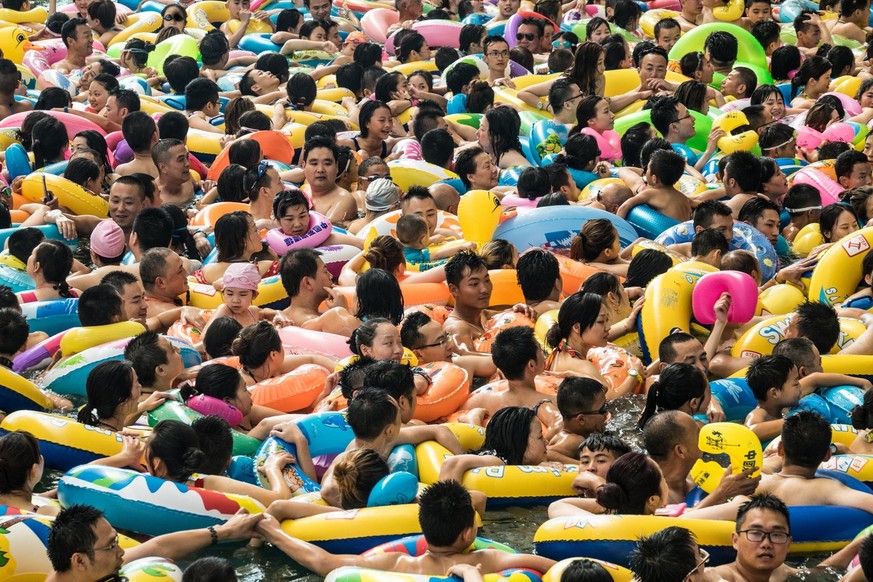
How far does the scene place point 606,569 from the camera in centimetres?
635

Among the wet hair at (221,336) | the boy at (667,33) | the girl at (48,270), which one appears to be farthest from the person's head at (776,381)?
the boy at (667,33)

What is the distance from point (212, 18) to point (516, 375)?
11680mm

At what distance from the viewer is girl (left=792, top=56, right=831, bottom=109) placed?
14531mm

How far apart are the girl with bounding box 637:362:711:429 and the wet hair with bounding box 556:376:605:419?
328 millimetres

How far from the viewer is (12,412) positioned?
27.7ft

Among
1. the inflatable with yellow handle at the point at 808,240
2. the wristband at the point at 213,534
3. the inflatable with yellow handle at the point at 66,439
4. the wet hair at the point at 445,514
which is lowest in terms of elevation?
the inflatable with yellow handle at the point at 66,439

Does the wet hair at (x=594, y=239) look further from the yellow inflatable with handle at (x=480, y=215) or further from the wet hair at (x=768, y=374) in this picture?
the wet hair at (x=768, y=374)

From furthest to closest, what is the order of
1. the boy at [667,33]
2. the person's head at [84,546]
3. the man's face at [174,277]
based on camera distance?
the boy at [667,33] → the man's face at [174,277] → the person's head at [84,546]

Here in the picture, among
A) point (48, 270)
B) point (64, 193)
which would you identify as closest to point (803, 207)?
point (48, 270)

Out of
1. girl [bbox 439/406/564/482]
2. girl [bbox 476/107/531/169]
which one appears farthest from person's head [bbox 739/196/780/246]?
girl [bbox 439/406/564/482]

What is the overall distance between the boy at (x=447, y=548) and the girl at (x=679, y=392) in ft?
6.10

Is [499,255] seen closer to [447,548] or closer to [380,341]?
[380,341]

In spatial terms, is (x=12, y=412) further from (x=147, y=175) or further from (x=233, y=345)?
(x=147, y=175)

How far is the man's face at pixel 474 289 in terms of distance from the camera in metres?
9.81
